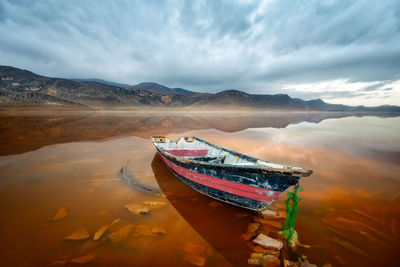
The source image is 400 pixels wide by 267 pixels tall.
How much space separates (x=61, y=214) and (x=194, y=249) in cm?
414

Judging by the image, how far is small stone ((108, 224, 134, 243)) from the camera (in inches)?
161

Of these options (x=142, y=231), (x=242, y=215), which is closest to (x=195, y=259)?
(x=142, y=231)

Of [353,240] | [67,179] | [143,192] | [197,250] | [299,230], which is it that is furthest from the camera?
[67,179]

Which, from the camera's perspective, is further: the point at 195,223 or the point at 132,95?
the point at 132,95

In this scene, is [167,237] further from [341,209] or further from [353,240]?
[341,209]

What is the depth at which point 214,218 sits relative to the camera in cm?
503

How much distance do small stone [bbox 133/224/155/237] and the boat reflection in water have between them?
3.65 feet

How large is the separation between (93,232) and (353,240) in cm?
667

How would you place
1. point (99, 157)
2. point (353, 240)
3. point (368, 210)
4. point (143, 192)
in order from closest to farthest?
1. point (353, 240)
2. point (368, 210)
3. point (143, 192)
4. point (99, 157)

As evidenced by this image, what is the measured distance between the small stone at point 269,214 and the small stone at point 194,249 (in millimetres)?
2299

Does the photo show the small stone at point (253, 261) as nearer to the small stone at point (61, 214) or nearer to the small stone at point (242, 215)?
the small stone at point (242, 215)

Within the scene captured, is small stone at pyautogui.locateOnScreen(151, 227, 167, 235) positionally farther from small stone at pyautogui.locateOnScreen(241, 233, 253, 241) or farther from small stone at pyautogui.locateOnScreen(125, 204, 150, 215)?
small stone at pyautogui.locateOnScreen(241, 233, 253, 241)

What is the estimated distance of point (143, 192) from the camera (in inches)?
251

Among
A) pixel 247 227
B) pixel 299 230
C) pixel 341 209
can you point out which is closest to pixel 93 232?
pixel 247 227
